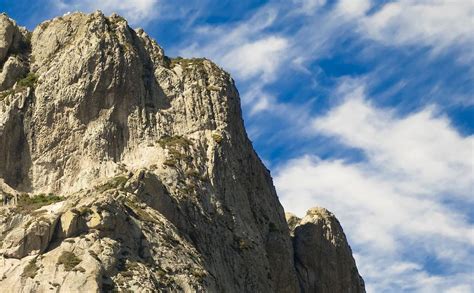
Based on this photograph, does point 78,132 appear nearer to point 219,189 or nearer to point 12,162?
point 12,162

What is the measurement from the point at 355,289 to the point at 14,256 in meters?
60.4

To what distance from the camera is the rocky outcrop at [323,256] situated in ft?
409

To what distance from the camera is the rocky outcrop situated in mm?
124562

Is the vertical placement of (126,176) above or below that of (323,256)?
below

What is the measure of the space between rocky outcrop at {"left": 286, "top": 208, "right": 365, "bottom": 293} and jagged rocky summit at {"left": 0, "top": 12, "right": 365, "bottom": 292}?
0.32 m

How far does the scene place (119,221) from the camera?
85.8 meters

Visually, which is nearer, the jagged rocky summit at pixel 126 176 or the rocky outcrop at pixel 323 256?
the jagged rocky summit at pixel 126 176

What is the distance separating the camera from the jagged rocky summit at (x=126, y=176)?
3253 inches

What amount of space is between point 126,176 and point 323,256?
3775cm

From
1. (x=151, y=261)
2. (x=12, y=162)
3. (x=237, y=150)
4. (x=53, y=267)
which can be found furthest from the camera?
(x=237, y=150)

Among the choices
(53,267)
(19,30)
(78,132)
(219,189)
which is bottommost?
(53,267)

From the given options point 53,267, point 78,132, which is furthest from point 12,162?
point 53,267

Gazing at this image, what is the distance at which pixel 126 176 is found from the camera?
316ft

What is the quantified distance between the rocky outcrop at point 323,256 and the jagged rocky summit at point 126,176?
0.32m
